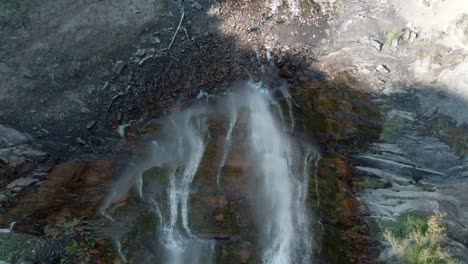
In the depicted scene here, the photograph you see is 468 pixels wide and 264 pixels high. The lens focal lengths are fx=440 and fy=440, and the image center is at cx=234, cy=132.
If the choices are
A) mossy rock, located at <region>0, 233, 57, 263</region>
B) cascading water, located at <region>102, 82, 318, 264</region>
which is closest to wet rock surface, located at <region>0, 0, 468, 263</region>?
mossy rock, located at <region>0, 233, 57, 263</region>

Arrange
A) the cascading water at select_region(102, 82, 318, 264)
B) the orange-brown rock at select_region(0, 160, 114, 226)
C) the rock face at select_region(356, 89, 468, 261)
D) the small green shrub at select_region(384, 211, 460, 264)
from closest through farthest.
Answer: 1. the small green shrub at select_region(384, 211, 460, 264)
2. the rock face at select_region(356, 89, 468, 261)
3. the cascading water at select_region(102, 82, 318, 264)
4. the orange-brown rock at select_region(0, 160, 114, 226)

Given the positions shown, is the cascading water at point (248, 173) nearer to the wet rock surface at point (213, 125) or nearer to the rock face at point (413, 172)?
the wet rock surface at point (213, 125)

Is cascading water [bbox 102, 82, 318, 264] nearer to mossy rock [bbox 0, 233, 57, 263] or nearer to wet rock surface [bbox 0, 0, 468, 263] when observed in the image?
wet rock surface [bbox 0, 0, 468, 263]

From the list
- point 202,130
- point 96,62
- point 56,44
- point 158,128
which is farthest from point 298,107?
point 56,44

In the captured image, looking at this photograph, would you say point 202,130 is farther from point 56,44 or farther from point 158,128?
point 56,44

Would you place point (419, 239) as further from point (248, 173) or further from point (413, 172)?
point (248, 173)

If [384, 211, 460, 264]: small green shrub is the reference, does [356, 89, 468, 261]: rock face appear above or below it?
above
